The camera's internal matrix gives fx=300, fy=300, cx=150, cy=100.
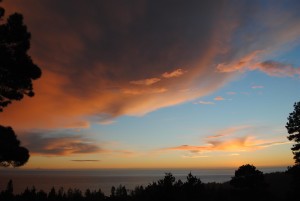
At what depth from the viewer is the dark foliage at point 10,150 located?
1606cm

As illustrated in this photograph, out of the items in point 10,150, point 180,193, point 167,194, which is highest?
point 10,150

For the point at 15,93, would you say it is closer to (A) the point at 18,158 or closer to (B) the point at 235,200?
(A) the point at 18,158

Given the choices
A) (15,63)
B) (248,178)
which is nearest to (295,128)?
(248,178)

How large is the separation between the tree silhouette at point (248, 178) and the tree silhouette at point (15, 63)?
4343cm

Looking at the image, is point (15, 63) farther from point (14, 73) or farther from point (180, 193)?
point (180, 193)

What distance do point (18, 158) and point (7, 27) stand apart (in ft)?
23.7

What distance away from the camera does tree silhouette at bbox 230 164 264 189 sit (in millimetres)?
51031

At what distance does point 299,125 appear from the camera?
39.9 m

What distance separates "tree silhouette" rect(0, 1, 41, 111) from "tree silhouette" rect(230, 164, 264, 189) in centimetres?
4343

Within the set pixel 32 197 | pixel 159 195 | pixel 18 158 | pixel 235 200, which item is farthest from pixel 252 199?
pixel 18 158

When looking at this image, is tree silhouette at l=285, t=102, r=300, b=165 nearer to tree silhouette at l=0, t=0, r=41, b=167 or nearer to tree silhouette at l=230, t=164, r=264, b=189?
tree silhouette at l=230, t=164, r=264, b=189

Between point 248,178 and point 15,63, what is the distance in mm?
45202

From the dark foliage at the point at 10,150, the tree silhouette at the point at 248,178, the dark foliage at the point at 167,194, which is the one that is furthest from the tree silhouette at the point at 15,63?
the tree silhouette at the point at 248,178

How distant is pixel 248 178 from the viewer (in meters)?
51.4
